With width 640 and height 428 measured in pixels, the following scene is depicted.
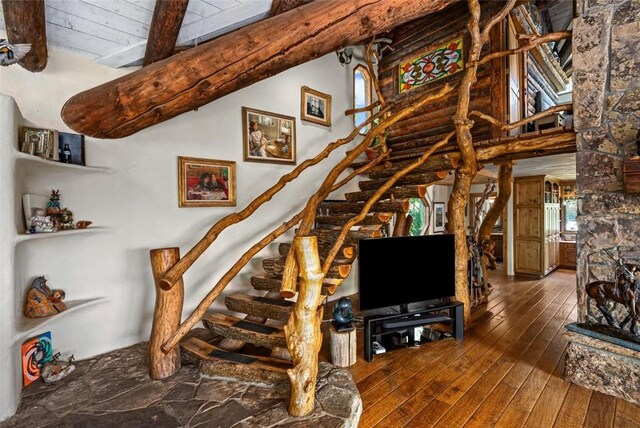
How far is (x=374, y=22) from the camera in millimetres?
2396

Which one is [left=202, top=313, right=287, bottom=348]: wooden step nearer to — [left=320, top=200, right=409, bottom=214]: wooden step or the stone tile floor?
the stone tile floor

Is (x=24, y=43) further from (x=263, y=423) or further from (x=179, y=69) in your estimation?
(x=263, y=423)

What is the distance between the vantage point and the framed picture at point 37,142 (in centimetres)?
213

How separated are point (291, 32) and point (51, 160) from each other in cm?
209

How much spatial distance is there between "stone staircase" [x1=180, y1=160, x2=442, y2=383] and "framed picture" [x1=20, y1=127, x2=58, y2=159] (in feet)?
6.40

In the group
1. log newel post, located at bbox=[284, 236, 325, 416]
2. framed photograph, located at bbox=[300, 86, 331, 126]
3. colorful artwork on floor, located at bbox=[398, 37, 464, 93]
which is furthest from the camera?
colorful artwork on floor, located at bbox=[398, 37, 464, 93]

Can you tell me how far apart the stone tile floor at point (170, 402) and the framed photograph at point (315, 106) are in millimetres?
3512

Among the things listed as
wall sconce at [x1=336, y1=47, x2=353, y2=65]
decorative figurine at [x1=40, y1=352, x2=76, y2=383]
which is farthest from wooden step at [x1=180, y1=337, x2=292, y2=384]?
wall sconce at [x1=336, y1=47, x2=353, y2=65]

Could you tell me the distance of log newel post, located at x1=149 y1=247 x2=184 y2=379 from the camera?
2322mm

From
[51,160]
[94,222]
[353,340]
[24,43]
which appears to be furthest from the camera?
[353,340]

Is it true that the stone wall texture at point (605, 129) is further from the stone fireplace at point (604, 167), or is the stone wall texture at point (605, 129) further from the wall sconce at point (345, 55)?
the wall sconce at point (345, 55)

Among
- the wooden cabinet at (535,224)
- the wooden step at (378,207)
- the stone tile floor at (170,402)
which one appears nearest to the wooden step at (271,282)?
the stone tile floor at (170,402)

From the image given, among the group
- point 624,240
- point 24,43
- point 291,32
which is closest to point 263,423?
point 291,32

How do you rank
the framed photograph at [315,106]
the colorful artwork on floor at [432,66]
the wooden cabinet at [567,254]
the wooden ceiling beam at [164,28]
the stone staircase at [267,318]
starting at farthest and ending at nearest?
the wooden cabinet at [567,254]
the colorful artwork on floor at [432,66]
the framed photograph at [315,106]
the stone staircase at [267,318]
the wooden ceiling beam at [164,28]
